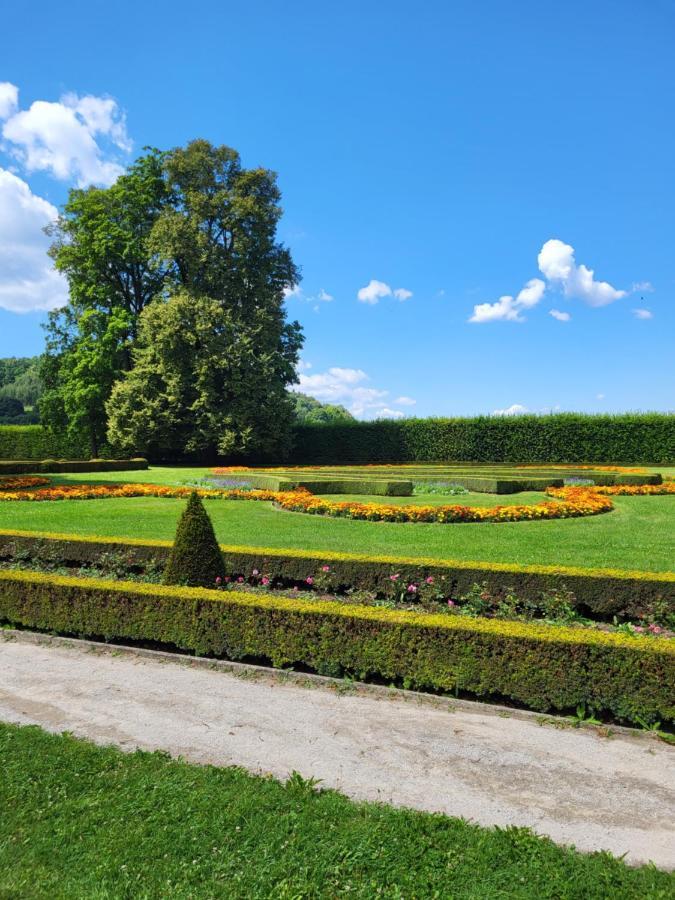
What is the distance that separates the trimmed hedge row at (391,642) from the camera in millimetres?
4918

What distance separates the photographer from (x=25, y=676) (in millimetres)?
5895

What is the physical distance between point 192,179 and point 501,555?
33.6m

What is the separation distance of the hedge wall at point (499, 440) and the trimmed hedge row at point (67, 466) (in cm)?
1197

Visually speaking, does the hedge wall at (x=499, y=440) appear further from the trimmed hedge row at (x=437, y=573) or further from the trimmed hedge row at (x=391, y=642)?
the trimmed hedge row at (x=391, y=642)

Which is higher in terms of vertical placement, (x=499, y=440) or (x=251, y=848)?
(x=499, y=440)

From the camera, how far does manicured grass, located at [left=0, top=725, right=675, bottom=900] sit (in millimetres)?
2869

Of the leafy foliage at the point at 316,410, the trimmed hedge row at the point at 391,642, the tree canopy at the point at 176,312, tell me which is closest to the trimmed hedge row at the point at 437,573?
the trimmed hedge row at the point at 391,642

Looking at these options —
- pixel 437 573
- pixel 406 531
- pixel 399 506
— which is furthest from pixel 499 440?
pixel 437 573

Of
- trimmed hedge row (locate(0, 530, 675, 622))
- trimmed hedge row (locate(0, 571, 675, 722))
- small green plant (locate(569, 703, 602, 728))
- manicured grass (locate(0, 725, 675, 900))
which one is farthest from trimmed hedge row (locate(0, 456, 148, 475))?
small green plant (locate(569, 703, 602, 728))

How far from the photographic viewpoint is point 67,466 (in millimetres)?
27281

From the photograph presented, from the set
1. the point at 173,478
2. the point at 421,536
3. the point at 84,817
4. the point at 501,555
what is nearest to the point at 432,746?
the point at 84,817

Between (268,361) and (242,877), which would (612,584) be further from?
(268,361)

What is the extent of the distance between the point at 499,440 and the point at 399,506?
2289 centimetres

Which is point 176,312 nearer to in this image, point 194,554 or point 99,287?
point 99,287
